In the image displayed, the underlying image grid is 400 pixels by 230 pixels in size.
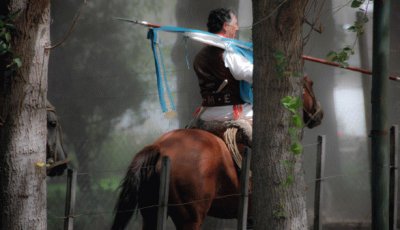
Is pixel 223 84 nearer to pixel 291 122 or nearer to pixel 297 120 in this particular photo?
pixel 291 122

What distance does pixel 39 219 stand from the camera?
18.1ft

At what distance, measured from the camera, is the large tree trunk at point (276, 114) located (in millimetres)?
5652

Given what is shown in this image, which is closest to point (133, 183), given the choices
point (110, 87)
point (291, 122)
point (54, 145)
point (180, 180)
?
point (180, 180)

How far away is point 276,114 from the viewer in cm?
570

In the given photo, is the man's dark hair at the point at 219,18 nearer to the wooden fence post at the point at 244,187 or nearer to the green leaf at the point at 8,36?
the wooden fence post at the point at 244,187

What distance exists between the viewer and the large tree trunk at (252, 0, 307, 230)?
565cm

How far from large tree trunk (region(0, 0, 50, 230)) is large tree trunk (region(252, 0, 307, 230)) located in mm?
1414

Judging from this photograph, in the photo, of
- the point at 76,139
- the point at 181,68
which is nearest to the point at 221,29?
the point at 181,68

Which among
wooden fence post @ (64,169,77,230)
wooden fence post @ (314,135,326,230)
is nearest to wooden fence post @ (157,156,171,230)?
wooden fence post @ (64,169,77,230)

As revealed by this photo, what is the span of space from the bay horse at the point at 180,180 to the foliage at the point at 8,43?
1837 millimetres

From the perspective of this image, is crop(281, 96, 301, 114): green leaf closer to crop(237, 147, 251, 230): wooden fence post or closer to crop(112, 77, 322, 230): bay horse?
crop(237, 147, 251, 230): wooden fence post

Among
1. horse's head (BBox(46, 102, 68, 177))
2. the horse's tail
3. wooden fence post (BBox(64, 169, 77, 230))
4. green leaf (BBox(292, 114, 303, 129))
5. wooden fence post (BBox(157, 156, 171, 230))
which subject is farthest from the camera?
horse's head (BBox(46, 102, 68, 177))

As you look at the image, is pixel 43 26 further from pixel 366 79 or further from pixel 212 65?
pixel 366 79

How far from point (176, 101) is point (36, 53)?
14.9ft
